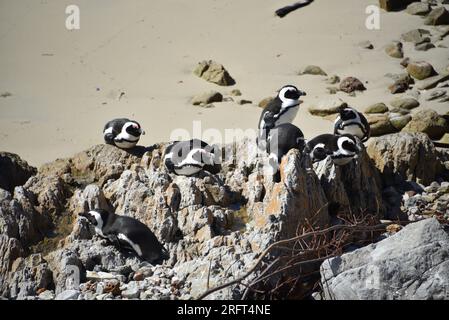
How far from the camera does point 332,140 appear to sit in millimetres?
9305

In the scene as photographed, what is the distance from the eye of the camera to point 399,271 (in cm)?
712

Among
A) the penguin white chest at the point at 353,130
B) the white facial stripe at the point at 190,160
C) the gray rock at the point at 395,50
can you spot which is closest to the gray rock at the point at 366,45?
the gray rock at the point at 395,50

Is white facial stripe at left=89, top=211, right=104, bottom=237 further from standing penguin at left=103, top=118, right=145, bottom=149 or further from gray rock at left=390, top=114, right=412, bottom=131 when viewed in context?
gray rock at left=390, top=114, right=412, bottom=131

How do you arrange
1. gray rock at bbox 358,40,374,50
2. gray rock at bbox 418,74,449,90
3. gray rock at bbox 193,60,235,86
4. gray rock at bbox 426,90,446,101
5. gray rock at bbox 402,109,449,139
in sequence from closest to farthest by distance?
gray rock at bbox 402,109,449,139
gray rock at bbox 426,90,446,101
gray rock at bbox 418,74,449,90
gray rock at bbox 193,60,235,86
gray rock at bbox 358,40,374,50

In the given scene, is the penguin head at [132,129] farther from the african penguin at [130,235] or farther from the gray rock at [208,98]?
Result: the gray rock at [208,98]

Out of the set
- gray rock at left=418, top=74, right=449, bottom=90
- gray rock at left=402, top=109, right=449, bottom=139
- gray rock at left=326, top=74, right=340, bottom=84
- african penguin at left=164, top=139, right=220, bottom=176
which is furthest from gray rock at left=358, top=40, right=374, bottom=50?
african penguin at left=164, top=139, right=220, bottom=176

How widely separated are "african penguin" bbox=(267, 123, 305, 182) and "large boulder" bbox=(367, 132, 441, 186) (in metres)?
2.13

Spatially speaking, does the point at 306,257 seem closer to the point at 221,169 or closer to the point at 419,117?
the point at 221,169

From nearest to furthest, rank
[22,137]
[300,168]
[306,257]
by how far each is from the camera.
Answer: [306,257], [300,168], [22,137]

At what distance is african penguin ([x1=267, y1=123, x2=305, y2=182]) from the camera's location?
875 cm

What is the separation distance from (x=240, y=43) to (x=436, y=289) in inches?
461

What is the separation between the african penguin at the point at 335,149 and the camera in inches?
362

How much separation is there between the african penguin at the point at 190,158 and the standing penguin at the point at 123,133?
70 centimetres
